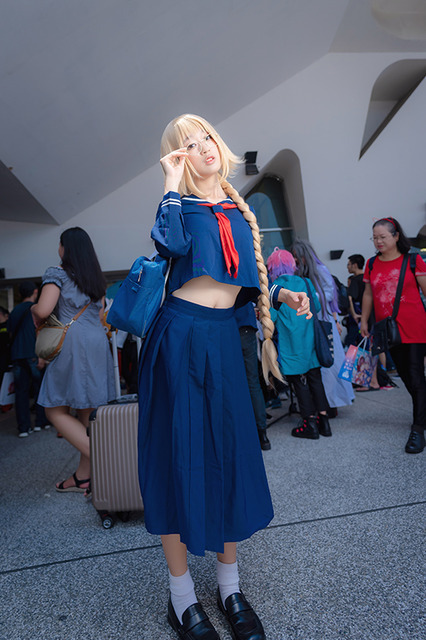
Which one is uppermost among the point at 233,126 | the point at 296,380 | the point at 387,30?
the point at 387,30

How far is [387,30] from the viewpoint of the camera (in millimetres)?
7281

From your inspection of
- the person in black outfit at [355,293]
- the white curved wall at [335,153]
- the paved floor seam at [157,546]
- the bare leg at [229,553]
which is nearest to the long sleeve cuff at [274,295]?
the bare leg at [229,553]

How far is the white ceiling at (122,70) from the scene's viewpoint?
12.2 feet

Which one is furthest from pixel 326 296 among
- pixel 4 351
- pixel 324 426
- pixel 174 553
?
pixel 4 351

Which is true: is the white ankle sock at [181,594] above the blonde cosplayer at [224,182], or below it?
below

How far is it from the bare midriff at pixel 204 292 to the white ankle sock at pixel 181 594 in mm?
928

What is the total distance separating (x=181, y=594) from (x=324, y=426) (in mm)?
2547

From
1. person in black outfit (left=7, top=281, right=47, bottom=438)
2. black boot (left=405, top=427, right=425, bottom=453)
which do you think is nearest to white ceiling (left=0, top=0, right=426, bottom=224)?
person in black outfit (left=7, top=281, right=47, bottom=438)

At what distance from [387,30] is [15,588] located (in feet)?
32.1

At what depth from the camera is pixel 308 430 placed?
3.48m

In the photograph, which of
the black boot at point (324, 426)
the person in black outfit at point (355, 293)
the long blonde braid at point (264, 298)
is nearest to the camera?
the long blonde braid at point (264, 298)

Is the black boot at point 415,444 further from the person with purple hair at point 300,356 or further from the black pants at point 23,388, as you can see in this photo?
the black pants at point 23,388

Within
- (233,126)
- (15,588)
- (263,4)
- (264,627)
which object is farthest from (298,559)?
(233,126)

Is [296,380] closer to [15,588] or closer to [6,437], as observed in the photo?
[15,588]
